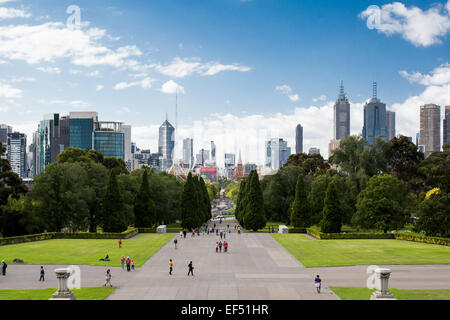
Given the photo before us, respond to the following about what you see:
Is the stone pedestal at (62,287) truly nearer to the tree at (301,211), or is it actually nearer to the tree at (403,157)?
the tree at (301,211)

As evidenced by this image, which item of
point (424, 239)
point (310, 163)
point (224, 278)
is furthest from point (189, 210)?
point (310, 163)

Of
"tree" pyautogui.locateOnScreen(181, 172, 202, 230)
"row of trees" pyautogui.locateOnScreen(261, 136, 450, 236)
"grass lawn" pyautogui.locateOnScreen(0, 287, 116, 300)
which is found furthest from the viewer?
"tree" pyautogui.locateOnScreen(181, 172, 202, 230)

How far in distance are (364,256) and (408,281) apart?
1305 centimetres

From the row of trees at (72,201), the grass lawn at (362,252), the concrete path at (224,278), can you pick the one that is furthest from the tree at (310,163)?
the concrete path at (224,278)

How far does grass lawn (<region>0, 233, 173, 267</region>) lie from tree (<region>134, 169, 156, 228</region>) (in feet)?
43.7

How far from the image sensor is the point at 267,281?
32.0 m

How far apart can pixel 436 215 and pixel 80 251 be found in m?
43.9

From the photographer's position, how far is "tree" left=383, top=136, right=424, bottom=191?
98375 millimetres

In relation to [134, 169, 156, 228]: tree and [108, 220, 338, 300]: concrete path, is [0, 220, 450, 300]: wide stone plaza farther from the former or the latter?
[134, 169, 156, 228]: tree

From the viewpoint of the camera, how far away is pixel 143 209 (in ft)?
248

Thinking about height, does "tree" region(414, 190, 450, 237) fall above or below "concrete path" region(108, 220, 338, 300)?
above

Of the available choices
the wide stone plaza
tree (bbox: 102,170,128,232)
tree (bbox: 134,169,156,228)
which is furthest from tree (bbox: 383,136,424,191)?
the wide stone plaza

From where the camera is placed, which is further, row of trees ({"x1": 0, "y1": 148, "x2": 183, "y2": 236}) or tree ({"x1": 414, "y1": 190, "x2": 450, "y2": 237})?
row of trees ({"x1": 0, "y1": 148, "x2": 183, "y2": 236})

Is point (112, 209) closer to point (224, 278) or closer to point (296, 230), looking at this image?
point (296, 230)
